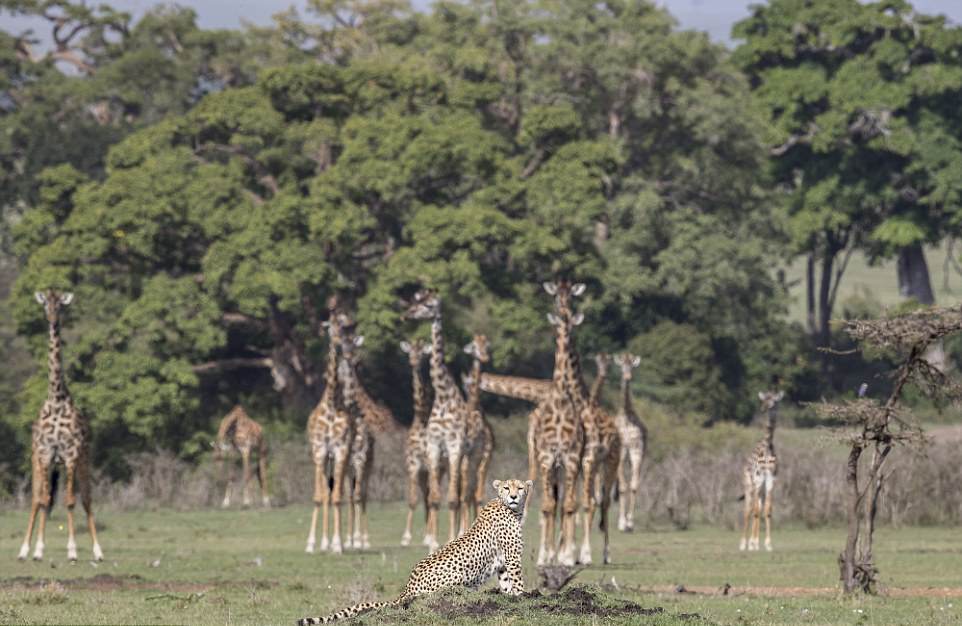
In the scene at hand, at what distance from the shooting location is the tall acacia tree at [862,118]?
7350cm

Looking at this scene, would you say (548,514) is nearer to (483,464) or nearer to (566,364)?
(566,364)

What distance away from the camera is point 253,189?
197ft

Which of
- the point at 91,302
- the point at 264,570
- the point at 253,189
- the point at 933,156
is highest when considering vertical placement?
the point at 933,156

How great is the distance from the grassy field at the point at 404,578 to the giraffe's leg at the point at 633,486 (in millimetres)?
677

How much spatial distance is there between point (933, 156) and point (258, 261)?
1135 inches

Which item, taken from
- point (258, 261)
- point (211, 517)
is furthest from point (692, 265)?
point (211, 517)

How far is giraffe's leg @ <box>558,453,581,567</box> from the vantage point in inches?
1171

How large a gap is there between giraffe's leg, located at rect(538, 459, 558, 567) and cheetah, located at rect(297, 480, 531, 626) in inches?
275

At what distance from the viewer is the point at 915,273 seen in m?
79.0

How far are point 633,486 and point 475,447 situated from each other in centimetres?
802

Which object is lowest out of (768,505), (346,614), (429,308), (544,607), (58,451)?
(346,614)

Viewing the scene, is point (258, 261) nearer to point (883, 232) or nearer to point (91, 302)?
point (91, 302)

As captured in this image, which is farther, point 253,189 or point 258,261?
point 253,189

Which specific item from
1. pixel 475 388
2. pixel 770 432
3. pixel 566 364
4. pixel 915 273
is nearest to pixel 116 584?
pixel 566 364
